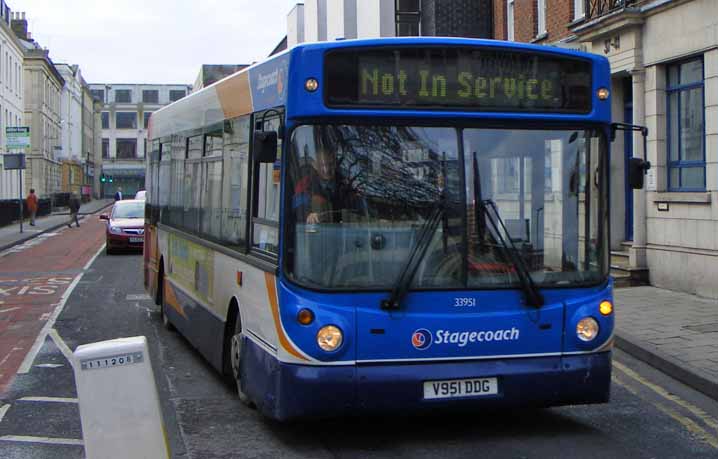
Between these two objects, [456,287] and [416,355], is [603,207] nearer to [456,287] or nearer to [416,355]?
[456,287]

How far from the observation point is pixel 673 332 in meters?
11.7

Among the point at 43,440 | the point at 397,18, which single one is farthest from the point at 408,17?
the point at 43,440

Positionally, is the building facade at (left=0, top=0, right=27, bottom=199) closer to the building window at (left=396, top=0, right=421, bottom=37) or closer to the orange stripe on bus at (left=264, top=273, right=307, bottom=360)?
the building window at (left=396, top=0, right=421, bottom=37)

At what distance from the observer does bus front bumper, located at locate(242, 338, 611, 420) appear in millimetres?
6453

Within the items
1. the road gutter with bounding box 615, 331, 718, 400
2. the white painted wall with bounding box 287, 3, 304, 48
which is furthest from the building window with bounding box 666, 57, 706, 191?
the white painted wall with bounding box 287, 3, 304, 48

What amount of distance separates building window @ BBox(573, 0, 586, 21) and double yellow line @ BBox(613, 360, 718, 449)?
1174 centimetres

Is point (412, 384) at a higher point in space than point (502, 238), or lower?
lower

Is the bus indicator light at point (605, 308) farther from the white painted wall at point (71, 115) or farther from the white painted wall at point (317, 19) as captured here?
the white painted wall at point (71, 115)

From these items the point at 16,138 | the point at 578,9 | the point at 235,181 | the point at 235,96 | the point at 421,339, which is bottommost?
the point at 421,339

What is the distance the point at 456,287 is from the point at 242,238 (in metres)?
2.02

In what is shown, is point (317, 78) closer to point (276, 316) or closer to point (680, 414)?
point (276, 316)

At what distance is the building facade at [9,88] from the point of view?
199ft

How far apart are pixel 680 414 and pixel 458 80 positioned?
3.32m

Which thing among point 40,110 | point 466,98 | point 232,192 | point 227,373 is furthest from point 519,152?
point 40,110
